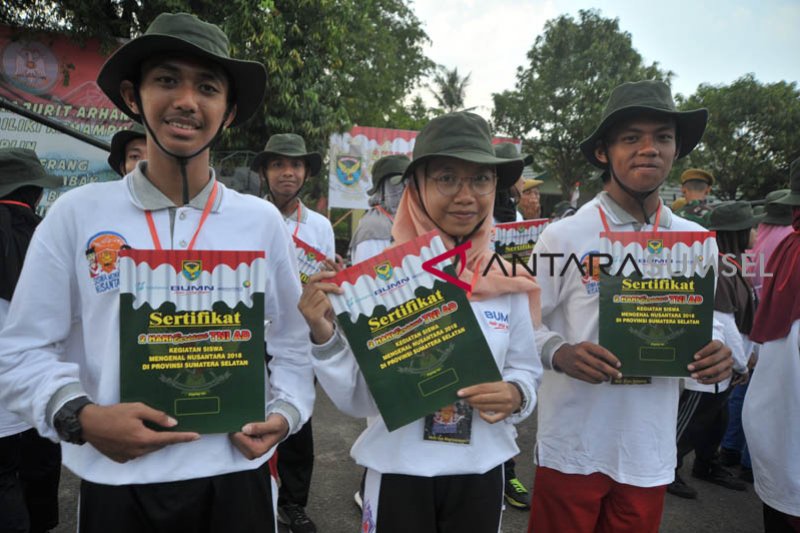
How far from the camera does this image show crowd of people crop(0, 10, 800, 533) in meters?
1.53

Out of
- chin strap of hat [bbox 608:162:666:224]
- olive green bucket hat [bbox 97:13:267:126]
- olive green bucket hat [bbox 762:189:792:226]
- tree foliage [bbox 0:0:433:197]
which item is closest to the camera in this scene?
olive green bucket hat [bbox 97:13:267:126]

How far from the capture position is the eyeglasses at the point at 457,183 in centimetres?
199

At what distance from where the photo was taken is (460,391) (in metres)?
1.69

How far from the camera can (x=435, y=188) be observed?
2.01 metres

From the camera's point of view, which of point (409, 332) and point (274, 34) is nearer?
point (409, 332)

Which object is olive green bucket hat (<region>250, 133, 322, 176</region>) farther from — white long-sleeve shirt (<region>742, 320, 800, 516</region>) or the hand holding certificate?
white long-sleeve shirt (<region>742, 320, 800, 516</region>)

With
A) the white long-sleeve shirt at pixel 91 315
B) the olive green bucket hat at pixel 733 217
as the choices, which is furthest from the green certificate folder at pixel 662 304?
the olive green bucket hat at pixel 733 217

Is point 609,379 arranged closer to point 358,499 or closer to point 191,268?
point 191,268

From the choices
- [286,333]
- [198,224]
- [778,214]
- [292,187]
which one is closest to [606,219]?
[286,333]

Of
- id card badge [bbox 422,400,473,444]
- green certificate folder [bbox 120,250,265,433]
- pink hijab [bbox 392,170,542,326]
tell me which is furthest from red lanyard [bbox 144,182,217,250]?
id card badge [bbox 422,400,473,444]

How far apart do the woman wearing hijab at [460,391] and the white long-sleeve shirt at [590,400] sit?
0.41m

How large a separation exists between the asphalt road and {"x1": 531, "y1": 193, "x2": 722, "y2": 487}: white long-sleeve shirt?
5.10ft

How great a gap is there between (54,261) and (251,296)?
1.83 feet

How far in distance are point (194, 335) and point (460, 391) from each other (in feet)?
2.64
